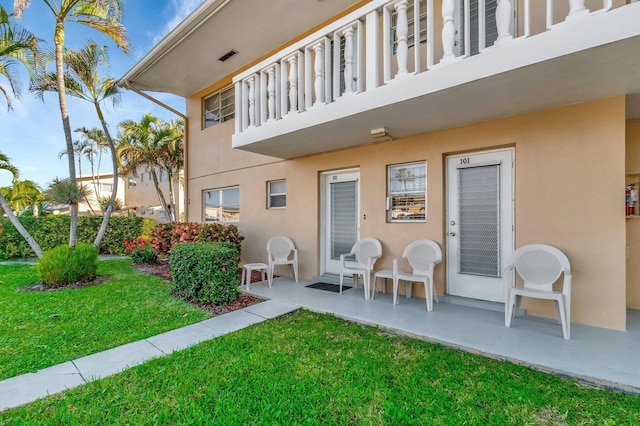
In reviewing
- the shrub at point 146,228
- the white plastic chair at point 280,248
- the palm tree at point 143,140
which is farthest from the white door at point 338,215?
the palm tree at point 143,140

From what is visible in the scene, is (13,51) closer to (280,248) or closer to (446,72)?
(280,248)

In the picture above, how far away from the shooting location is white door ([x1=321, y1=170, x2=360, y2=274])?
639cm

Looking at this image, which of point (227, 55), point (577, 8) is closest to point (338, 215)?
point (577, 8)

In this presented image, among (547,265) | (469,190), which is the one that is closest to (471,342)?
(547,265)

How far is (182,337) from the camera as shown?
12.2 ft

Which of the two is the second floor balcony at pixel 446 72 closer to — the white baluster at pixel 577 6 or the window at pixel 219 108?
the white baluster at pixel 577 6

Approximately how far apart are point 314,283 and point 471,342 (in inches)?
138

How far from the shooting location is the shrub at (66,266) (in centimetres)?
612

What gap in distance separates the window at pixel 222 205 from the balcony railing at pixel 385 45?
10.0ft

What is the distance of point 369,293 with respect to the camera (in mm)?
5305

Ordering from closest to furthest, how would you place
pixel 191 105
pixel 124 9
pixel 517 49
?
pixel 517 49 → pixel 124 9 → pixel 191 105

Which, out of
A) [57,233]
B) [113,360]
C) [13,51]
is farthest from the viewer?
[57,233]

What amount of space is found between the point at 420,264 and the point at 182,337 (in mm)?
3796

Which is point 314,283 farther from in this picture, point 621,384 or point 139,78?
point 139,78
